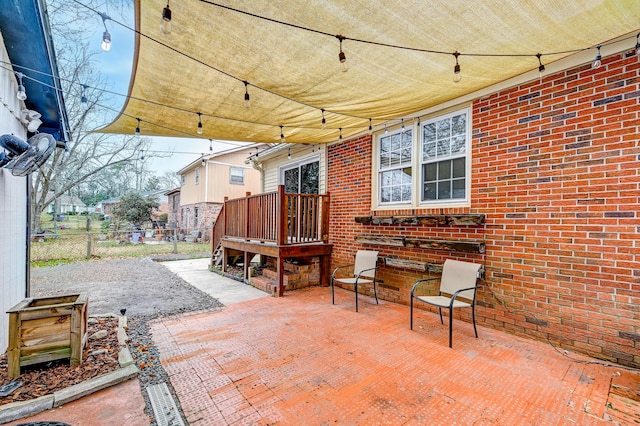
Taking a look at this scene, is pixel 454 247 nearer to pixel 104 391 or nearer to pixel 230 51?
pixel 230 51

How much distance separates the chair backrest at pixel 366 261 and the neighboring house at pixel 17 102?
450cm

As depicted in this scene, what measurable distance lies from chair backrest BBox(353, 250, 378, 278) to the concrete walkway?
1865mm

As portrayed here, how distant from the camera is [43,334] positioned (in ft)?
8.21

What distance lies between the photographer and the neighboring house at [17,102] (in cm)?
279

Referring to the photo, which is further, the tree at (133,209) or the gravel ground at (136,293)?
the tree at (133,209)

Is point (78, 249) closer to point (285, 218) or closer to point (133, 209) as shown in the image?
point (133, 209)

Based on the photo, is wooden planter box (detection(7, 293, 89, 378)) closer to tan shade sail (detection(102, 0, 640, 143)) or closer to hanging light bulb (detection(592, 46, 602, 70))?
tan shade sail (detection(102, 0, 640, 143))

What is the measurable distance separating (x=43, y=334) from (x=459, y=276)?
4404 mm

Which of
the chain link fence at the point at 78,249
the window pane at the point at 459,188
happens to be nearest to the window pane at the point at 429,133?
the window pane at the point at 459,188

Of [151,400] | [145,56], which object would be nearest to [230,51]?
[145,56]

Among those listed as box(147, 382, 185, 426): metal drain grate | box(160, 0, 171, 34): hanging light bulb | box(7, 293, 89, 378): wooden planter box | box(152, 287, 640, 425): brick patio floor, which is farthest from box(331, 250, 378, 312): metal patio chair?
box(160, 0, 171, 34): hanging light bulb

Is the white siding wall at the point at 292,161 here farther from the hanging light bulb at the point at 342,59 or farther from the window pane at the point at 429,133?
the hanging light bulb at the point at 342,59

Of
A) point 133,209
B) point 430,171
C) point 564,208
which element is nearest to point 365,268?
point 430,171

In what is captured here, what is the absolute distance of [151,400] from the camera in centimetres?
221
